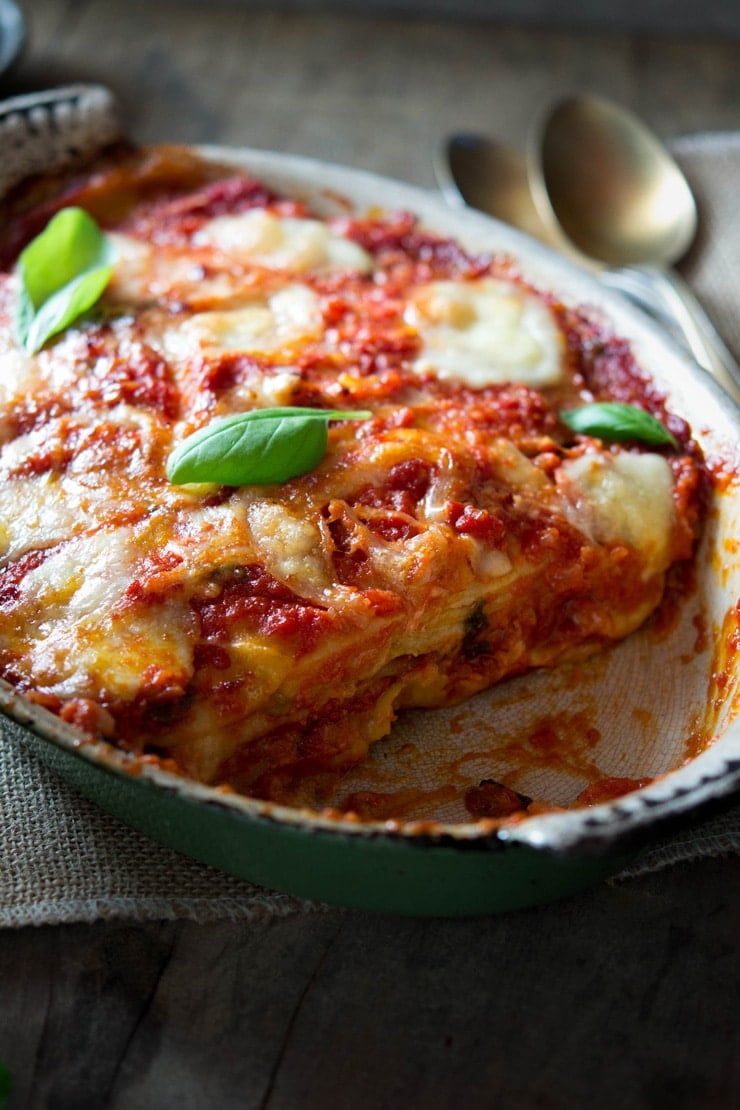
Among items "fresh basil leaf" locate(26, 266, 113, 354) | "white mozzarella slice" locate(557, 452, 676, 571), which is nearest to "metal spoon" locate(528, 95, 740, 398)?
"white mozzarella slice" locate(557, 452, 676, 571)

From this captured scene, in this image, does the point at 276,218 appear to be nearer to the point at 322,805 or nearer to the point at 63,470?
the point at 63,470

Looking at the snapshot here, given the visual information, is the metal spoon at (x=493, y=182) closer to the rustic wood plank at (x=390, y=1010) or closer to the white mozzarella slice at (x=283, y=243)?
the white mozzarella slice at (x=283, y=243)

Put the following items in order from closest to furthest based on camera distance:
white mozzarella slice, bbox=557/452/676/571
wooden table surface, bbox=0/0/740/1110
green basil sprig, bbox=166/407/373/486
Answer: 1. wooden table surface, bbox=0/0/740/1110
2. green basil sprig, bbox=166/407/373/486
3. white mozzarella slice, bbox=557/452/676/571

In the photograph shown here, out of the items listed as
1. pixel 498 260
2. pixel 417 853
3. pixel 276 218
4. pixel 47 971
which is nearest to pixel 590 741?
pixel 417 853

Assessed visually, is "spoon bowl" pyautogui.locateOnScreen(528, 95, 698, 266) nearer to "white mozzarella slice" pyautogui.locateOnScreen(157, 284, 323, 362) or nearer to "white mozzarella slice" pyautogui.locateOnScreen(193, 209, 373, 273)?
"white mozzarella slice" pyautogui.locateOnScreen(193, 209, 373, 273)

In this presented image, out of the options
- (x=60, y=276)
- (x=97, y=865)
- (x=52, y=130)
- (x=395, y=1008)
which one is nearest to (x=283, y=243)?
(x=60, y=276)
